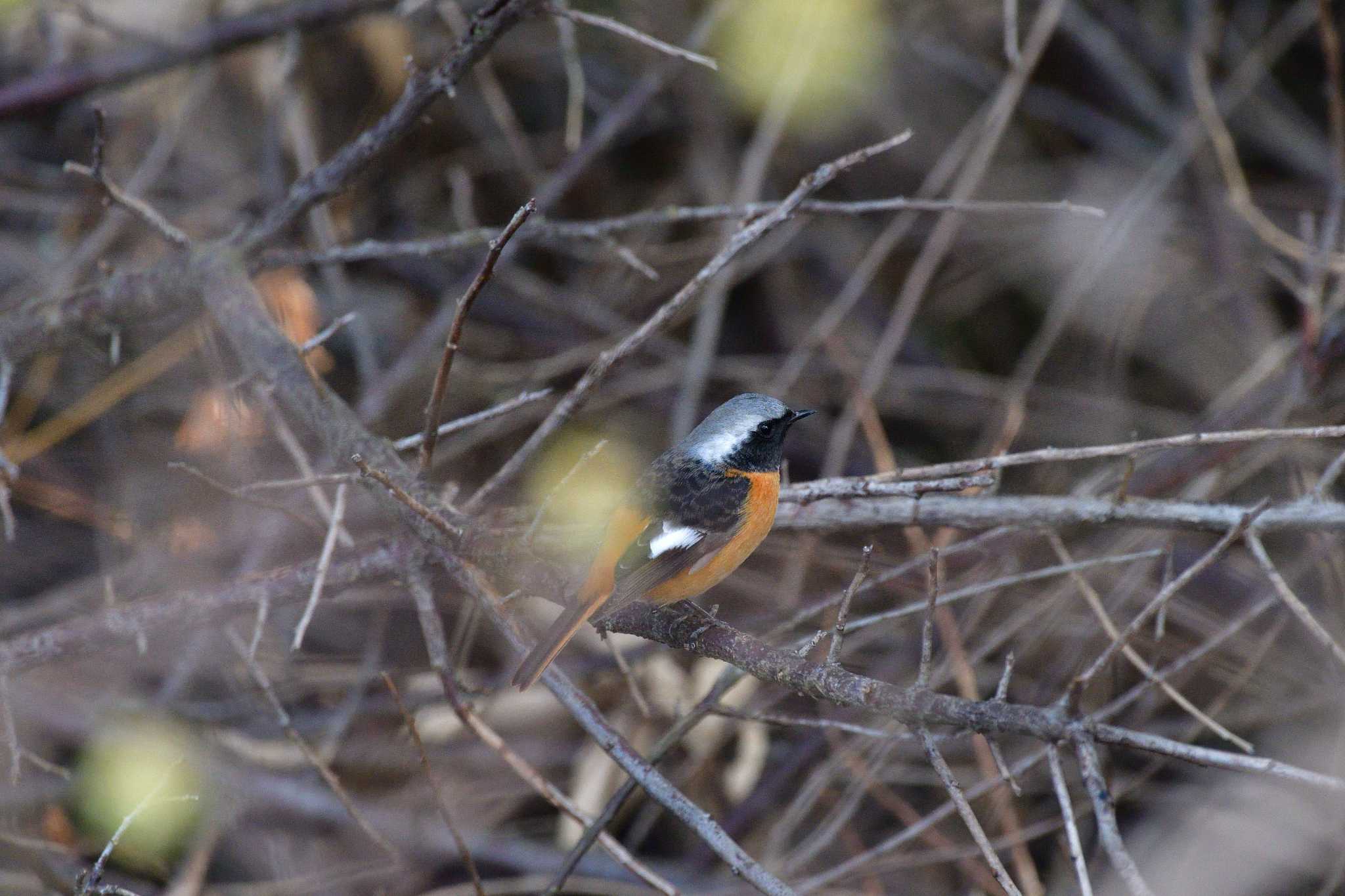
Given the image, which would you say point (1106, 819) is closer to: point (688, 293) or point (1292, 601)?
point (1292, 601)

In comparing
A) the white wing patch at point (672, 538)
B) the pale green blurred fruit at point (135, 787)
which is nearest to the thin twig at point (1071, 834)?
the white wing patch at point (672, 538)

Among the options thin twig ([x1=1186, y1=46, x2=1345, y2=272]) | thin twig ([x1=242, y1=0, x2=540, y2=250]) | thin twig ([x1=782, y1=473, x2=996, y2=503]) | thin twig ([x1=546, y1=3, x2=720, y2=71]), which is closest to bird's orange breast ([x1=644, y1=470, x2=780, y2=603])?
thin twig ([x1=782, y1=473, x2=996, y2=503])

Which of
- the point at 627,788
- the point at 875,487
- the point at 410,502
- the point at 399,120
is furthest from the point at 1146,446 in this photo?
the point at 399,120

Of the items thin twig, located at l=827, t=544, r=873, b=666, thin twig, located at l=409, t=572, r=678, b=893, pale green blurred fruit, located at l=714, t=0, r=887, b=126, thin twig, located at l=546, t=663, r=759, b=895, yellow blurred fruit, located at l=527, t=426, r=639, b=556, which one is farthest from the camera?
pale green blurred fruit, located at l=714, t=0, r=887, b=126

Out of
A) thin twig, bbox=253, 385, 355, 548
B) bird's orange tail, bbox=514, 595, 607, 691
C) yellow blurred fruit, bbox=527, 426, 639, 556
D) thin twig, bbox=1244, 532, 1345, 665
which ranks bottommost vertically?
yellow blurred fruit, bbox=527, 426, 639, 556

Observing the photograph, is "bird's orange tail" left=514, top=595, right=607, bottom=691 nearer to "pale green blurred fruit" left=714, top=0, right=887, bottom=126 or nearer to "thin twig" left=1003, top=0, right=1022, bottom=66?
"thin twig" left=1003, top=0, right=1022, bottom=66

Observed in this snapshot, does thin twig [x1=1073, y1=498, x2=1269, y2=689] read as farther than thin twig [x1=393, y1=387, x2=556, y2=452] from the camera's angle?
No
